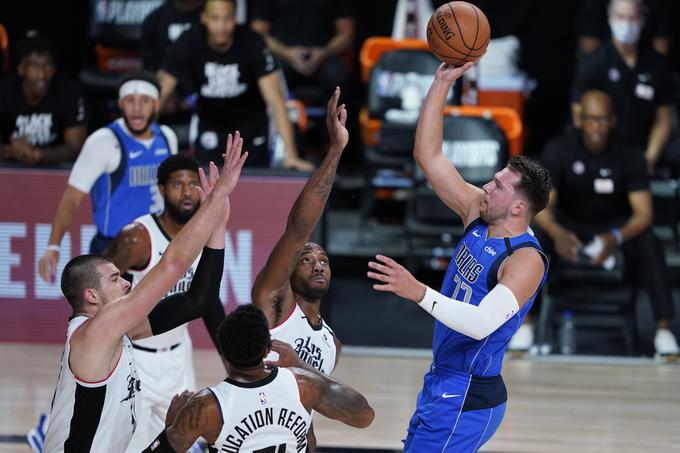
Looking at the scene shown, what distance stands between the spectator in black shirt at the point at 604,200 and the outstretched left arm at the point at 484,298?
3.76 meters

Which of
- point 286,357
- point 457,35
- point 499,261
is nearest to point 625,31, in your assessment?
point 457,35

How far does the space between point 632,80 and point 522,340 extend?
2529mm

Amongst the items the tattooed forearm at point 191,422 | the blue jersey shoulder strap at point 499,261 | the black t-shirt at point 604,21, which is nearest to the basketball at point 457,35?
the blue jersey shoulder strap at point 499,261

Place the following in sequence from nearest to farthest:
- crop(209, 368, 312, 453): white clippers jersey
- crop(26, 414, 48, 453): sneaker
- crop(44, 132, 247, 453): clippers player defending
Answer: crop(209, 368, 312, 453): white clippers jersey → crop(44, 132, 247, 453): clippers player defending → crop(26, 414, 48, 453): sneaker

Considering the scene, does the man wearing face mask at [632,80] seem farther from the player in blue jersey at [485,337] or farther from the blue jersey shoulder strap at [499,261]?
the blue jersey shoulder strap at [499,261]

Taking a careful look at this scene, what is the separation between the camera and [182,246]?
446 cm

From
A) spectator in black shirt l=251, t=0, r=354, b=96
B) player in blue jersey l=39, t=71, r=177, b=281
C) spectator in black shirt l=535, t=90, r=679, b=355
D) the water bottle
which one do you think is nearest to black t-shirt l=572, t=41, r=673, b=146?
spectator in black shirt l=535, t=90, r=679, b=355

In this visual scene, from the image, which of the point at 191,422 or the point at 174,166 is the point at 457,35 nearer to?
the point at 174,166

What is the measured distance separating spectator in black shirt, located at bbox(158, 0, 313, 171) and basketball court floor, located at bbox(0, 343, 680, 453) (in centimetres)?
152

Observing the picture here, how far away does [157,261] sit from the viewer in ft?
20.6

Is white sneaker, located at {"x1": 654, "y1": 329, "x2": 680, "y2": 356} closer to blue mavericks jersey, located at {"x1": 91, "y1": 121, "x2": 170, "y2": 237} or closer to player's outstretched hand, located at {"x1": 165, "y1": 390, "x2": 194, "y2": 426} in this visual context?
blue mavericks jersey, located at {"x1": 91, "y1": 121, "x2": 170, "y2": 237}

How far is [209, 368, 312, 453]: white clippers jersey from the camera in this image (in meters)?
4.23

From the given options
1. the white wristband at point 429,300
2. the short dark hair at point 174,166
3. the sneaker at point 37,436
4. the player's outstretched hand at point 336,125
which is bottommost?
the sneaker at point 37,436

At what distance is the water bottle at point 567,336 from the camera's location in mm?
8867
